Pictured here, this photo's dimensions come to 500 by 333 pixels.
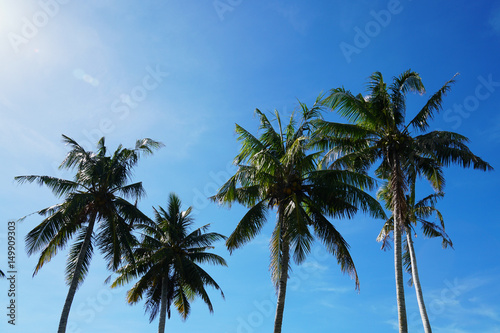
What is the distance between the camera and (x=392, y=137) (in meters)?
19.1

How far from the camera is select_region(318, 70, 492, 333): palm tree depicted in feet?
60.8

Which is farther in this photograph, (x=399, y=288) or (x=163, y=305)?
(x=163, y=305)

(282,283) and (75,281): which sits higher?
(282,283)

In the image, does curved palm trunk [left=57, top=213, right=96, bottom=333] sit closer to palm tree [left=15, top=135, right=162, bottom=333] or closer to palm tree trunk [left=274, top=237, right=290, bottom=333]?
palm tree [left=15, top=135, right=162, bottom=333]

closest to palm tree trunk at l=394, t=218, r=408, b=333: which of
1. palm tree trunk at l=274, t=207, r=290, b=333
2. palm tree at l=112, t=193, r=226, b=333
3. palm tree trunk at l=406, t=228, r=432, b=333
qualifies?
palm tree trunk at l=274, t=207, r=290, b=333

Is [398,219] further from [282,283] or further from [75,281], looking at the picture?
[75,281]

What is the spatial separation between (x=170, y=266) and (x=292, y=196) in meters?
12.1

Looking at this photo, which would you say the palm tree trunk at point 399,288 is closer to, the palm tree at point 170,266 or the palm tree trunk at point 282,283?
the palm tree trunk at point 282,283

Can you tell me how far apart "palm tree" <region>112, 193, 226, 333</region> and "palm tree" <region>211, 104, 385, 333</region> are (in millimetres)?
8103

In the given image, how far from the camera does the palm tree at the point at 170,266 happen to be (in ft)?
86.6

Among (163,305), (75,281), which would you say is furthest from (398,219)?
(163,305)

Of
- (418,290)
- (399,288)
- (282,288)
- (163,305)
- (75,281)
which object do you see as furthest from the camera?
(163,305)

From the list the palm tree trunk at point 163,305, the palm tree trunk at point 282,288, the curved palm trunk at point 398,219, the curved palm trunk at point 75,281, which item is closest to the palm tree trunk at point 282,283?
the palm tree trunk at point 282,288

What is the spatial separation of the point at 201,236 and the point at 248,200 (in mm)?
8816
